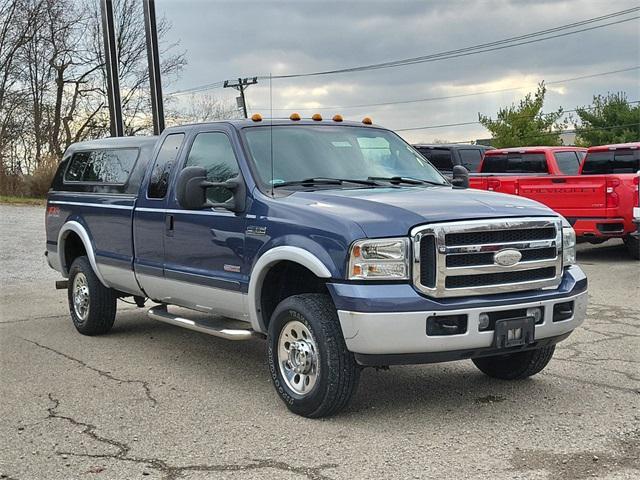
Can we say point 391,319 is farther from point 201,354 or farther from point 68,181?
point 68,181

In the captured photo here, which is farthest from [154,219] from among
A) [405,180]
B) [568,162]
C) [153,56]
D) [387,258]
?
[568,162]

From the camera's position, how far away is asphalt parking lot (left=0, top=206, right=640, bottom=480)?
436 cm

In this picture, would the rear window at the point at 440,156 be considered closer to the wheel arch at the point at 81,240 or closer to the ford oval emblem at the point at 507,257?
the wheel arch at the point at 81,240

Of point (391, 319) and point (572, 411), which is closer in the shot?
point (391, 319)

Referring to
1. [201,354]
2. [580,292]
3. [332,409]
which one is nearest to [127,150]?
[201,354]

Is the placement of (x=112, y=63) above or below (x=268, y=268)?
above

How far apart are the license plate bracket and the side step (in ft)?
5.97

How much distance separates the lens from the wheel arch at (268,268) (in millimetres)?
5080

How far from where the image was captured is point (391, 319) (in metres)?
4.77

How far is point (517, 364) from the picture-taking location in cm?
602

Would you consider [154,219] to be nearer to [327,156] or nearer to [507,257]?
[327,156]

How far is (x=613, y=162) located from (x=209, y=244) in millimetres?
10224

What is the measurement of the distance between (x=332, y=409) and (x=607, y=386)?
7.10 ft

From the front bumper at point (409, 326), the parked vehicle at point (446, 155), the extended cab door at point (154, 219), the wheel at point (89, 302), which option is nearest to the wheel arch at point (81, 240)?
the wheel at point (89, 302)
